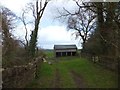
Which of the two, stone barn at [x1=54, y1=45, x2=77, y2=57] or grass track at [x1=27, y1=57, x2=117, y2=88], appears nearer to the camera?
grass track at [x1=27, y1=57, x2=117, y2=88]

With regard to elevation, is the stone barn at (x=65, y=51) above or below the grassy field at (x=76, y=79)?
above

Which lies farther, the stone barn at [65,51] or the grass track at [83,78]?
the stone barn at [65,51]

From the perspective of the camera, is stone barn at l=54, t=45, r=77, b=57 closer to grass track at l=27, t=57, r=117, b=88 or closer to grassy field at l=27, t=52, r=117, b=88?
grass track at l=27, t=57, r=117, b=88

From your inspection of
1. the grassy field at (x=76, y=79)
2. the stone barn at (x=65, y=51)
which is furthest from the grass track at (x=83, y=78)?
the stone barn at (x=65, y=51)

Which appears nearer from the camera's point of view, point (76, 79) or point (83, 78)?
point (76, 79)

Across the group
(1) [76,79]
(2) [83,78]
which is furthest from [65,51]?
(1) [76,79]

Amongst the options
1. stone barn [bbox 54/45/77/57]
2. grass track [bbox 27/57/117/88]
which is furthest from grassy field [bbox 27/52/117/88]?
stone barn [bbox 54/45/77/57]

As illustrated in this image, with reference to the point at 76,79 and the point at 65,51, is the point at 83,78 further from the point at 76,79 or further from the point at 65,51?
the point at 65,51

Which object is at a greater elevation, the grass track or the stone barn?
the stone barn

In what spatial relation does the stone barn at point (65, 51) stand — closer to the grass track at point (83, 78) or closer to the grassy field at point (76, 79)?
the grass track at point (83, 78)

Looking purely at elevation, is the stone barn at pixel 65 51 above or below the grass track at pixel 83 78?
above

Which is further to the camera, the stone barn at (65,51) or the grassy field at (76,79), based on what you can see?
the stone barn at (65,51)

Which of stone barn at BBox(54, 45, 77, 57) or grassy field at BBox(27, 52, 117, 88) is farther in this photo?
stone barn at BBox(54, 45, 77, 57)

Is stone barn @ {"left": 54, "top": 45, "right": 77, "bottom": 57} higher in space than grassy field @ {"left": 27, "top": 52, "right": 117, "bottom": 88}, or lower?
higher
